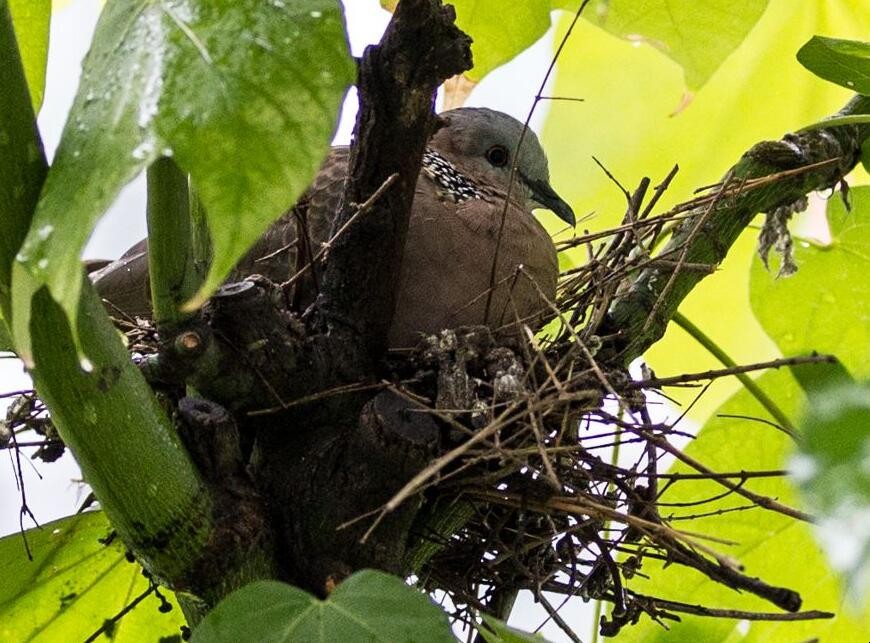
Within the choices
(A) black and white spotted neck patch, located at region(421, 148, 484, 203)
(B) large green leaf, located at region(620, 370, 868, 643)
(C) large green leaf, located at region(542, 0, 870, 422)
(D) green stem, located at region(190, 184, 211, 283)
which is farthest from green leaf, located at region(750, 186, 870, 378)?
(D) green stem, located at region(190, 184, 211, 283)

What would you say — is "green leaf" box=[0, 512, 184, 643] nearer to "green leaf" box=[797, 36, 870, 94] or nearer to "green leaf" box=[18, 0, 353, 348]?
"green leaf" box=[18, 0, 353, 348]

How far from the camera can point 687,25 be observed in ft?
4.89

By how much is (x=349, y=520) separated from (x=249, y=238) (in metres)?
0.55

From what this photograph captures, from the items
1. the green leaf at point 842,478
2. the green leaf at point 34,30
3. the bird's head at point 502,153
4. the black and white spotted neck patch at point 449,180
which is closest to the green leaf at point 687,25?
the black and white spotted neck patch at point 449,180

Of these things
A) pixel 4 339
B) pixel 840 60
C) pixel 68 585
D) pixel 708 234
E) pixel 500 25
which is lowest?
pixel 68 585

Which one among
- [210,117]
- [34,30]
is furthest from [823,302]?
[210,117]

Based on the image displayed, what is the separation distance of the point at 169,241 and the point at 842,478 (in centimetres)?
63

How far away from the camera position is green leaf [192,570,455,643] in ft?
2.58

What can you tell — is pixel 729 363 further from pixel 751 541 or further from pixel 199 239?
pixel 199 239

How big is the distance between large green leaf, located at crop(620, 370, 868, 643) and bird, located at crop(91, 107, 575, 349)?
0.31 metres

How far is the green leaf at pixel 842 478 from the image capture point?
38cm

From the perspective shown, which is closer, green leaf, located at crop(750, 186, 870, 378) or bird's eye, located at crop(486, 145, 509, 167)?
green leaf, located at crop(750, 186, 870, 378)

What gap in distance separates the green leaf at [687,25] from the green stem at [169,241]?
75 cm

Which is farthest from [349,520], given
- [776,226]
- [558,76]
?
[558,76]
